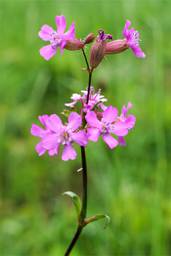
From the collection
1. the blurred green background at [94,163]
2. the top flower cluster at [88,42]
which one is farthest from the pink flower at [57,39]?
the blurred green background at [94,163]

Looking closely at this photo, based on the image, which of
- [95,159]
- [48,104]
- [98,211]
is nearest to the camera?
[98,211]

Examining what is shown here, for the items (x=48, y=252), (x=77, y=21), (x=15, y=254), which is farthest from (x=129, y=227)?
(x=77, y=21)

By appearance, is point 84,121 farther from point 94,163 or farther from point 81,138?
point 94,163

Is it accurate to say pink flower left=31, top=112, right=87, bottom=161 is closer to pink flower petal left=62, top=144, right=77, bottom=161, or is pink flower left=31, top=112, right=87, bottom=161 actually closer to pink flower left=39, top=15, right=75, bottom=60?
pink flower petal left=62, top=144, right=77, bottom=161

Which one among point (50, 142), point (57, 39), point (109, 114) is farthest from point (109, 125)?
point (57, 39)

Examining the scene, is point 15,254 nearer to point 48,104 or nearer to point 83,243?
point 83,243

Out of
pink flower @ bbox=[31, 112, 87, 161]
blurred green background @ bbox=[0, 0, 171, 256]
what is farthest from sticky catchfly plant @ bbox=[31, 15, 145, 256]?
blurred green background @ bbox=[0, 0, 171, 256]

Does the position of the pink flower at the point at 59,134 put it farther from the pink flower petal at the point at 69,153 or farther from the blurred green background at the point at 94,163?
the blurred green background at the point at 94,163
